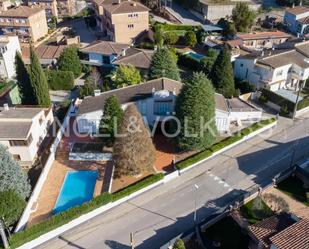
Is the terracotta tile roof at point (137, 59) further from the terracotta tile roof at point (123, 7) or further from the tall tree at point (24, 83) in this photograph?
the terracotta tile roof at point (123, 7)

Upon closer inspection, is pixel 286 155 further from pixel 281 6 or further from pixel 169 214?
pixel 281 6

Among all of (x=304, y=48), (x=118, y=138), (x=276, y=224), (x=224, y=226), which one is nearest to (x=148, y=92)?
(x=118, y=138)

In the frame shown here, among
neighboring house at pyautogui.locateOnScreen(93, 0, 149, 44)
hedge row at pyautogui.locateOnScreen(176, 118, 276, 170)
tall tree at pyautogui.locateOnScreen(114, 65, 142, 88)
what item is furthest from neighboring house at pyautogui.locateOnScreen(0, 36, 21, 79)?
hedge row at pyautogui.locateOnScreen(176, 118, 276, 170)

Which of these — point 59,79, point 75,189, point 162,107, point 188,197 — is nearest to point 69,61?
point 59,79

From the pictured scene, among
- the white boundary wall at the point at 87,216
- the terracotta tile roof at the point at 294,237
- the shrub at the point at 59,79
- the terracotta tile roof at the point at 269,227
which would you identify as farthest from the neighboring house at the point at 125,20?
the terracotta tile roof at the point at 294,237

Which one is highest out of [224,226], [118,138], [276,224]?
[118,138]

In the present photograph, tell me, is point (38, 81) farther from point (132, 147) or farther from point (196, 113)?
point (196, 113)
